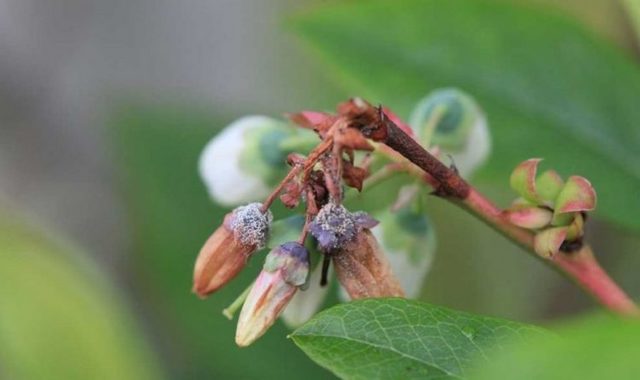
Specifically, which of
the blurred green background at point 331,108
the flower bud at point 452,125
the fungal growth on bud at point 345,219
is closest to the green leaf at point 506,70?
the blurred green background at point 331,108

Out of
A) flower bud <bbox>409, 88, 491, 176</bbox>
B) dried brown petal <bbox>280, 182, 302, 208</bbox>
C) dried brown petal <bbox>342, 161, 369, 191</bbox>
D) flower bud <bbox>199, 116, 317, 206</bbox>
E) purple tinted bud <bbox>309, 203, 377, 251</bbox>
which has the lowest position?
purple tinted bud <bbox>309, 203, 377, 251</bbox>

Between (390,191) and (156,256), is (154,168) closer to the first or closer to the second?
(156,256)

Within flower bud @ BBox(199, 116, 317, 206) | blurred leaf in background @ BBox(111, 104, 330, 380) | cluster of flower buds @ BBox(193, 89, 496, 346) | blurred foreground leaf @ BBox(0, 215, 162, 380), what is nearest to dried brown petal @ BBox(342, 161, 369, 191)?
cluster of flower buds @ BBox(193, 89, 496, 346)

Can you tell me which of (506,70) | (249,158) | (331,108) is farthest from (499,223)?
(331,108)

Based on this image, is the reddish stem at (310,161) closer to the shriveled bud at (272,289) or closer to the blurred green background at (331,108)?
the shriveled bud at (272,289)

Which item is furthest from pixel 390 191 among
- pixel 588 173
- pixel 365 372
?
pixel 365 372

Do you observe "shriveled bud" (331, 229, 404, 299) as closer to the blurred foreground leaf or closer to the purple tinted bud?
the purple tinted bud
